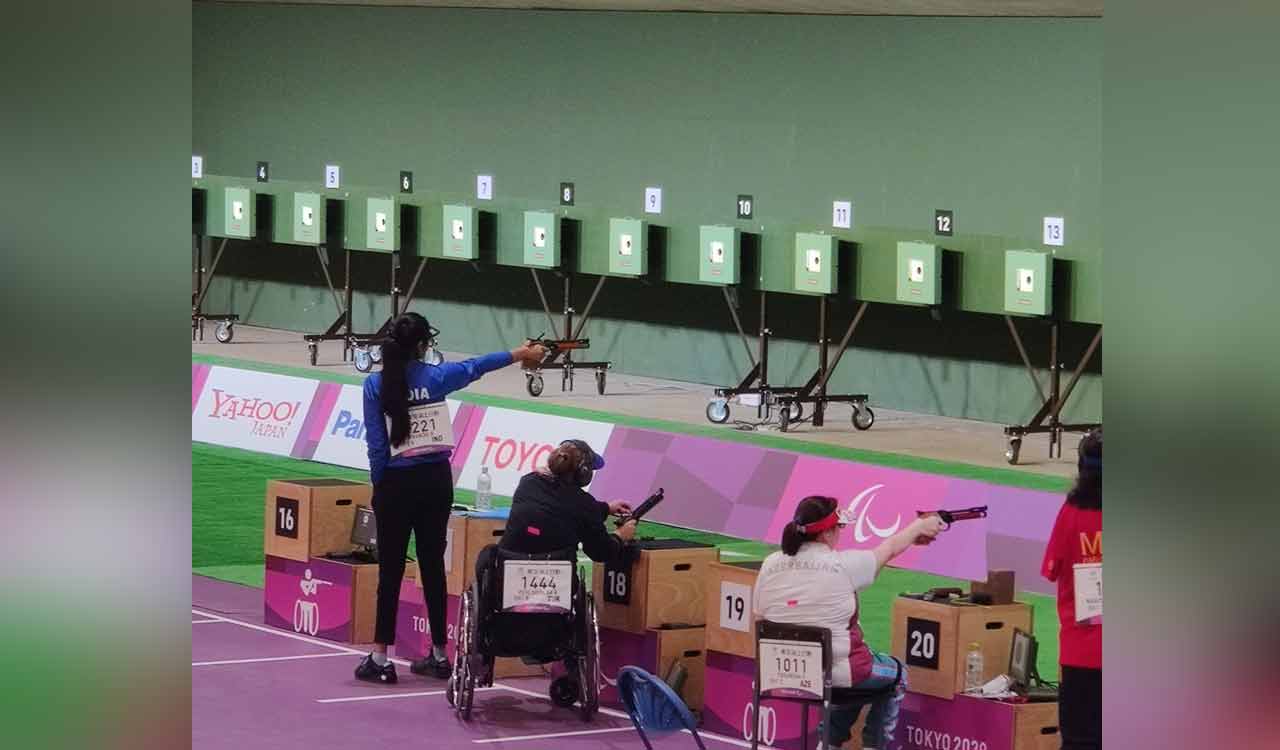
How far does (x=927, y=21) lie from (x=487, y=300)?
19.2ft

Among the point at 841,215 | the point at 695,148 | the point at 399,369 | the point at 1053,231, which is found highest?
the point at 695,148

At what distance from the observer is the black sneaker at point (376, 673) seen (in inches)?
376

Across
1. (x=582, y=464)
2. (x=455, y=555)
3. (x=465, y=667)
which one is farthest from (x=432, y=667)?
(x=582, y=464)

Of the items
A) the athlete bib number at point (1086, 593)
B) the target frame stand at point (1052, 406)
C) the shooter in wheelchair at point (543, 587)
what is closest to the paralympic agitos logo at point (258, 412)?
the target frame stand at point (1052, 406)

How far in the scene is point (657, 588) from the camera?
888 centimetres

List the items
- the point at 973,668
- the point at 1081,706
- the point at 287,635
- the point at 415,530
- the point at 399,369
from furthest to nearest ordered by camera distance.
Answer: the point at 287,635 → the point at 415,530 → the point at 399,369 → the point at 973,668 → the point at 1081,706

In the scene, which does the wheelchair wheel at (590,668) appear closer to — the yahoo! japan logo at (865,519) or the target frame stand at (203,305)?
the yahoo! japan logo at (865,519)

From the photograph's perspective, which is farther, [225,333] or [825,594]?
[225,333]

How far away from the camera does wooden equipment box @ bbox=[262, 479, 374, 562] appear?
10.5m

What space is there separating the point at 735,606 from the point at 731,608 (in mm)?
19

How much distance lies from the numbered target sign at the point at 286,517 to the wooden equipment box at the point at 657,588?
2153mm

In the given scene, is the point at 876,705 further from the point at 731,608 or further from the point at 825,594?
the point at 731,608

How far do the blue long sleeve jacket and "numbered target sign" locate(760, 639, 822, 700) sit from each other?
7.94 ft
